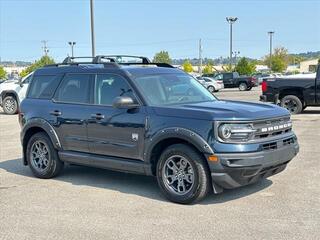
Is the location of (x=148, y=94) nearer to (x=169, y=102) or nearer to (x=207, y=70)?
(x=169, y=102)

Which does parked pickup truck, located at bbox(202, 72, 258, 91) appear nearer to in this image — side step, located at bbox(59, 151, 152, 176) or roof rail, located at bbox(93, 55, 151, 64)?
roof rail, located at bbox(93, 55, 151, 64)

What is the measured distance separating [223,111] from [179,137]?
0.63 meters

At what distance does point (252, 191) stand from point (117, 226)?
2197 mm

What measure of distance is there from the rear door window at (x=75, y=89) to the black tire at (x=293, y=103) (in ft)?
36.6

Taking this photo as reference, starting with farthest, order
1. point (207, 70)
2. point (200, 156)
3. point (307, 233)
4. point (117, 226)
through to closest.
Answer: point (207, 70) < point (200, 156) < point (117, 226) < point (307, 233)

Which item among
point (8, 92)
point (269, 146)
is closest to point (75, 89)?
point (269, 146)

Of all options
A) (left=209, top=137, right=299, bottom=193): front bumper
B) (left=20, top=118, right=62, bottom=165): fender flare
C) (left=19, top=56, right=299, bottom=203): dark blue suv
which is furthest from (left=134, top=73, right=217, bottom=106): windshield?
(left=20, top=118, right=62, bottom=165): fender flare

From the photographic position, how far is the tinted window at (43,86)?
789cm

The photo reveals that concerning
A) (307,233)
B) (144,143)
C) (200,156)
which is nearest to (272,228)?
(307,233)

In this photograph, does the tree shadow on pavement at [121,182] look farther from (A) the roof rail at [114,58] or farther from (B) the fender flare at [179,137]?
(A) the roof rail at [114,58]

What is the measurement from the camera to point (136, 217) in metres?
5.62

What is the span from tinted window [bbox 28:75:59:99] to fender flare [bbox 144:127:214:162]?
2332 millimetres

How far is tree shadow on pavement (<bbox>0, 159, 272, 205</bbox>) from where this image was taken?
6.51m

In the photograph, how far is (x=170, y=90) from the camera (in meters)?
6.91
